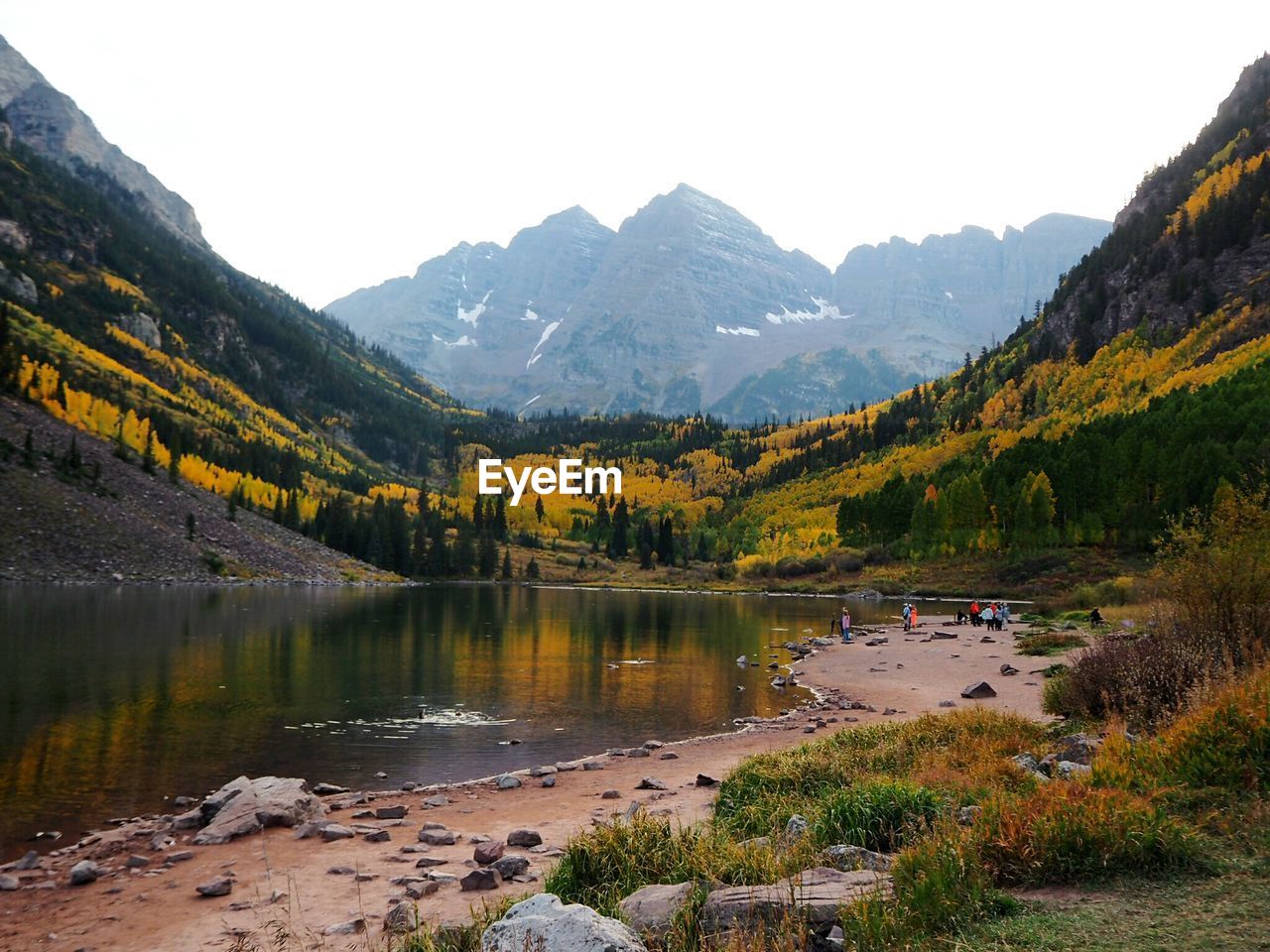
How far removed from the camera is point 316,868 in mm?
16750

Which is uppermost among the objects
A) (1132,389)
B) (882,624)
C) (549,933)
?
(1132,389)

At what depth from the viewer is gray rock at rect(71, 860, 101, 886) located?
16.3 metres

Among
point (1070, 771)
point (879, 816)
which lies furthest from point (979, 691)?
point (879, 816)

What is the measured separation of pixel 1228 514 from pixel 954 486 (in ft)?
399

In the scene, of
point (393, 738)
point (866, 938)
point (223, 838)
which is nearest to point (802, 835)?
point (866, 938)

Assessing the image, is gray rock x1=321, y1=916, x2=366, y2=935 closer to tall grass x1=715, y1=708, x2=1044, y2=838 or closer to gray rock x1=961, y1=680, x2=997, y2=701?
tall grass x1=715, y1=708, x2=1044, y2=838

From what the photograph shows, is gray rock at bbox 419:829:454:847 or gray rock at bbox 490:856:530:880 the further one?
gray rock at bbox 419:829:454:847

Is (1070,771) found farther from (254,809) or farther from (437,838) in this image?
(254,809)

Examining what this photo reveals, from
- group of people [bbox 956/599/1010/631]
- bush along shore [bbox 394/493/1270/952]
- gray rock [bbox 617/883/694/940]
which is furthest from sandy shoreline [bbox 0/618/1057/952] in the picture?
group of people [bbox 956/599/1010/631]

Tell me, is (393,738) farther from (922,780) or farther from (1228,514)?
(1228,514)

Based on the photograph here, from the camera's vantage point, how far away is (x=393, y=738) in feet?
101

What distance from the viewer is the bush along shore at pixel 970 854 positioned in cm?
822

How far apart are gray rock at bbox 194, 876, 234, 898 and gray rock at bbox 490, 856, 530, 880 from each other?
5.23m

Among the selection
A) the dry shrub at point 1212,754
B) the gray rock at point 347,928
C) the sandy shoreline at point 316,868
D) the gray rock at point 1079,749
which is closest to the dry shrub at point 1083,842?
the dry shrub at point 1212,754
